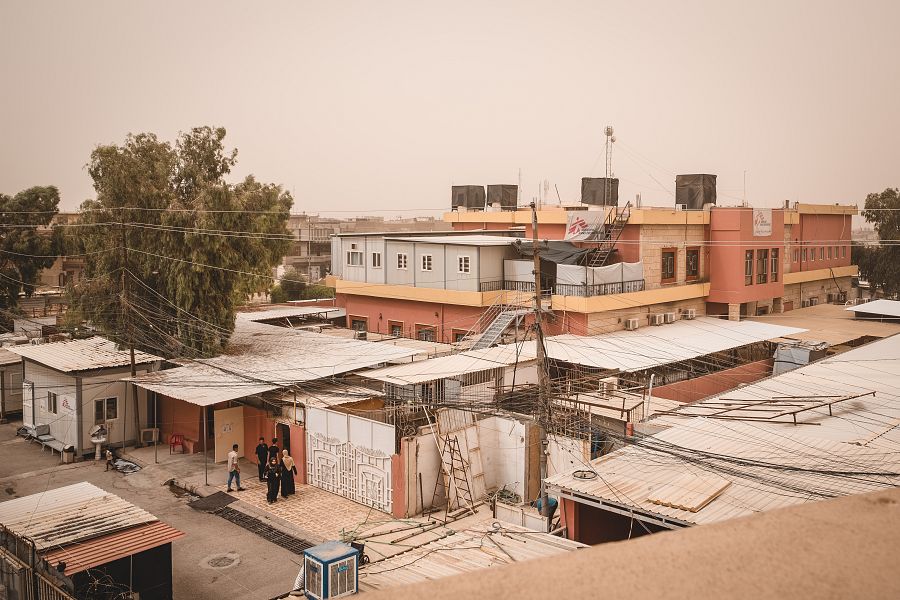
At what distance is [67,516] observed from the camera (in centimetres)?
1172

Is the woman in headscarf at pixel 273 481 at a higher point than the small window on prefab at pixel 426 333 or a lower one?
lower

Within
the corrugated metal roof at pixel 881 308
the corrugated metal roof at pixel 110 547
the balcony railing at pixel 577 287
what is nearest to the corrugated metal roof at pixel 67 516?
the corrugated metal roof at pixel 110 547

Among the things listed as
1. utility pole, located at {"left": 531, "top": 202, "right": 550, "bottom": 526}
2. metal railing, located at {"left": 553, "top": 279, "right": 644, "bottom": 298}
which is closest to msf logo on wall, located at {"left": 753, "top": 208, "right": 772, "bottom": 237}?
metal railing, located at {"left": 553, "top": 279, "right": 644, "bottom": 298}

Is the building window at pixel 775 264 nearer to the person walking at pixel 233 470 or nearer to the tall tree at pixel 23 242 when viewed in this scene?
the person walking at pixel 233 470

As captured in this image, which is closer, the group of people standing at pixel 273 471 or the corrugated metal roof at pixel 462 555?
the corrugated metal roof at pixel 462 555

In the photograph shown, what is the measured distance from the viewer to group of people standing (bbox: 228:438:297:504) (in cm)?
1739

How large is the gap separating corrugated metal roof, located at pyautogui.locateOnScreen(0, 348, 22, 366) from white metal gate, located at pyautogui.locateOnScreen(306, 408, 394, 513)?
13.2 meters

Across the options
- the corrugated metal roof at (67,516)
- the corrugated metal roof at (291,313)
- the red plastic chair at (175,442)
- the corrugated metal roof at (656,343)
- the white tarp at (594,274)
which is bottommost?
the red plastic chair at (175,442)

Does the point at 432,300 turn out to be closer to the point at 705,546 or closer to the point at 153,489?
the point at 153,489

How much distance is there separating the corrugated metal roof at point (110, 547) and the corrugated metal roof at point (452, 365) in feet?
23.2

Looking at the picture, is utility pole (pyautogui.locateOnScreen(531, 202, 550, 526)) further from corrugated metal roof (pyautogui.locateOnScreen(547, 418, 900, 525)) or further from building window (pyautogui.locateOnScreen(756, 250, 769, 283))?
building window (pyautogui.locateOnScreen(756, 250, 769, 283))

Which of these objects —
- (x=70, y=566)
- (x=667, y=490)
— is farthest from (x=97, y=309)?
(x=667, y=490)

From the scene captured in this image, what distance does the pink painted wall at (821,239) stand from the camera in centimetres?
4112

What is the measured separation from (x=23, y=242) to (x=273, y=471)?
80.2 feet
